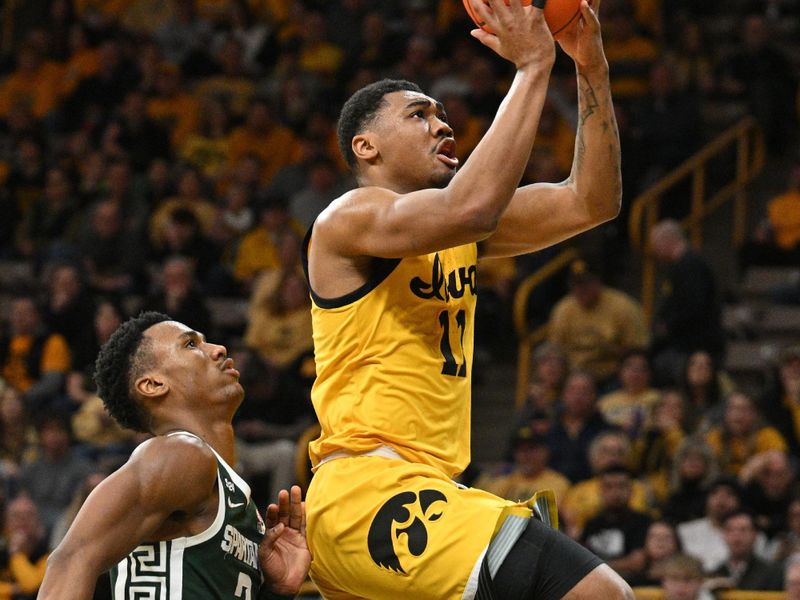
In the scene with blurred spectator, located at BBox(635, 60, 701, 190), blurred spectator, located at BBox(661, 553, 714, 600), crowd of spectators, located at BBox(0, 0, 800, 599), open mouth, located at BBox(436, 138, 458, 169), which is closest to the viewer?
open mouth, located at BBox(436, 138, 458, 169)

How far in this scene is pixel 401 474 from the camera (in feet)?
14.1

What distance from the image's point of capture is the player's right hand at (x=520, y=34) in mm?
4262

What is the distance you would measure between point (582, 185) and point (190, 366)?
4.46 ft

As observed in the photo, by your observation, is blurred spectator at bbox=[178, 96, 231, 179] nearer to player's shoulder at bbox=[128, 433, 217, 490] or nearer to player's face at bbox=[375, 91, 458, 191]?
player's face at bbox=[375, 91, 458, 191]

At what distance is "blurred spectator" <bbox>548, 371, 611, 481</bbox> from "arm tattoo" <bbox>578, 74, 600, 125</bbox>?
507 centimetres

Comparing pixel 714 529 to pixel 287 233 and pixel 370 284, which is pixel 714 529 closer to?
pixel 370 284

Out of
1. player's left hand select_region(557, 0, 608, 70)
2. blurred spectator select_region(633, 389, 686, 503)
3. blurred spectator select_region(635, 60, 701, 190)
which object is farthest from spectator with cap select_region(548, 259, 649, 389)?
player's left hand select_region(557, 0, 608, 70)

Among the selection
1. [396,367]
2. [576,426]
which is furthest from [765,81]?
[396,367]

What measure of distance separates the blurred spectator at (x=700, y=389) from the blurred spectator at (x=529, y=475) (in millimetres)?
915

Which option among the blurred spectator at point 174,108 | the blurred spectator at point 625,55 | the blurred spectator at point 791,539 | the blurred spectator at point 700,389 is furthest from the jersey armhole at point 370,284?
the blurred spectator at point 174,108

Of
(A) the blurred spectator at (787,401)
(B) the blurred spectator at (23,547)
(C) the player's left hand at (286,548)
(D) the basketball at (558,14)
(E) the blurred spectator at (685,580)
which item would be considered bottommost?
(B) the blurred spectator at (23,547)

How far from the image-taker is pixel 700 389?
9758mm

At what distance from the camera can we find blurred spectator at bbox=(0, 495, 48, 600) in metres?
9.20

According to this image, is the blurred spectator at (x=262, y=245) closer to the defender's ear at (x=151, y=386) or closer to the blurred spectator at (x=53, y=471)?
the blurred spectator at (x=53, y=471)
